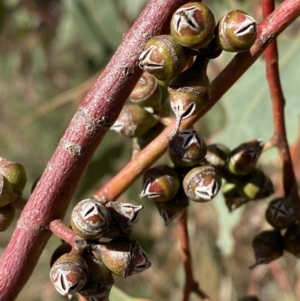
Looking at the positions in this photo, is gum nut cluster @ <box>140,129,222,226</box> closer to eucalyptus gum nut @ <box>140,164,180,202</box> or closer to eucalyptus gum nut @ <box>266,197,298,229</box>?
eucalyptus gum nut @ <box>140,164,180,202</box>

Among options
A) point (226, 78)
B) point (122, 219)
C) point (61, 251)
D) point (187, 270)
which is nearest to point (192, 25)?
point (226, 78)

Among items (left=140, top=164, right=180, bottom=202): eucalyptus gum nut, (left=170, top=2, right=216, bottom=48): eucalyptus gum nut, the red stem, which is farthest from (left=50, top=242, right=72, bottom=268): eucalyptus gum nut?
(left=170, top=2, right=216, bottom=48): eucalyptus gum nut

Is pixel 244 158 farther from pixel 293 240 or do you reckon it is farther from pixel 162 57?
pixel 162 57

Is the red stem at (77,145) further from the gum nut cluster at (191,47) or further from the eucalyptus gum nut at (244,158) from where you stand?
the eucalyptus gum nut at (244,158)

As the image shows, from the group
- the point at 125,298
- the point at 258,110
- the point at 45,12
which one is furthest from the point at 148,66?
the point at 45,12

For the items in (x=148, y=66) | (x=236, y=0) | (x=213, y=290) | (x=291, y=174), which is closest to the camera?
(x=148, y=66)

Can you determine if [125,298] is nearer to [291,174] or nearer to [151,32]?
→ [291,174]

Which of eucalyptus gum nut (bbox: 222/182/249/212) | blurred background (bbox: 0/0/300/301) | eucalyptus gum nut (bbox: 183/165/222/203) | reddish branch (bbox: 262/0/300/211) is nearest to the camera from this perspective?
eucalyptus gum nut (bbox: 183/165/222/203)

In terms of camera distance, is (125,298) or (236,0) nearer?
(125,298)
